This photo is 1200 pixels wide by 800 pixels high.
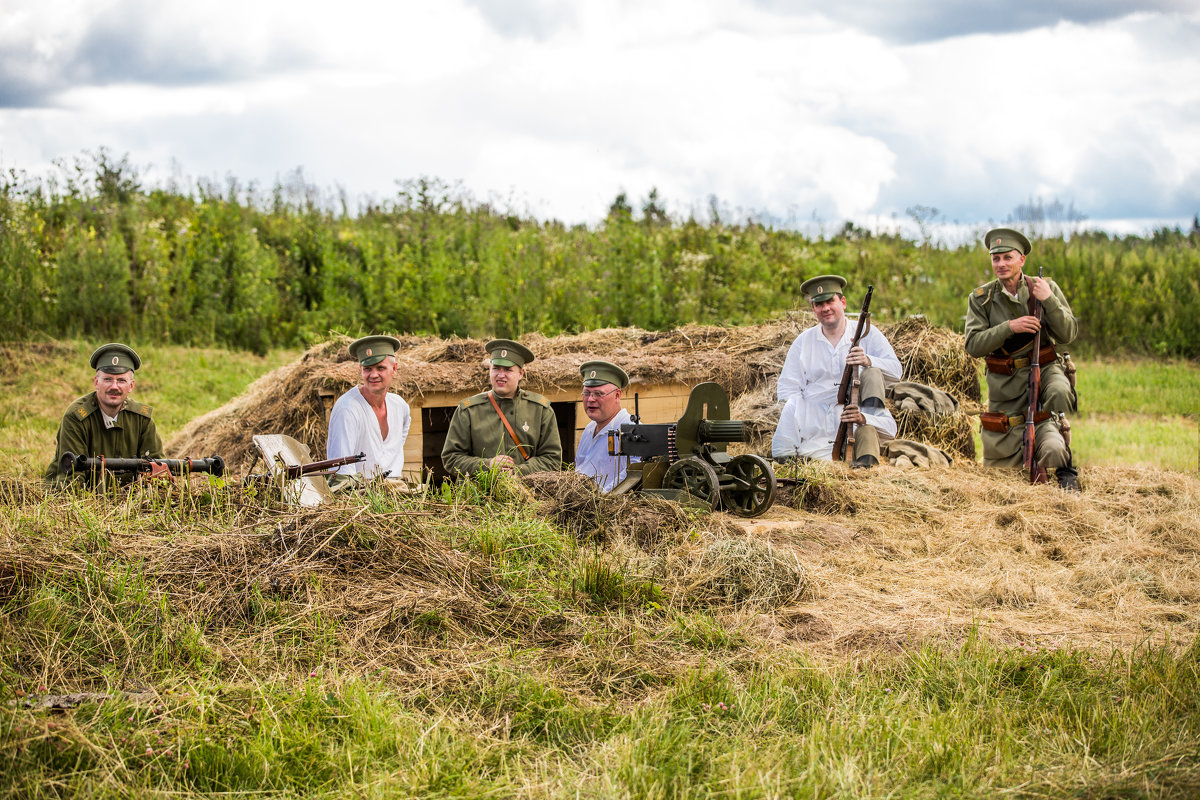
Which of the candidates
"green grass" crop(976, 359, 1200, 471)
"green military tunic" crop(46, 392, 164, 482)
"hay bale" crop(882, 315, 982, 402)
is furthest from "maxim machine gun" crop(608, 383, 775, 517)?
"hay bale" crop(882, 315, 982, 402)

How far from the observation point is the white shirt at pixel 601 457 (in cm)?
705

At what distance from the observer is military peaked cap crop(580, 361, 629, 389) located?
717 centimetres

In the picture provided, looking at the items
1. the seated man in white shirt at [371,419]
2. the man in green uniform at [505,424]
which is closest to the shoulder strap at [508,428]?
the man in green uniform at [505,424]

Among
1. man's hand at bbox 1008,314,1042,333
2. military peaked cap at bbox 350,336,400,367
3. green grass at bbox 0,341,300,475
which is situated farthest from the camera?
green grass at bbox 0,341,300,475

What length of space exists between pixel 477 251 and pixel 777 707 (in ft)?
42.0

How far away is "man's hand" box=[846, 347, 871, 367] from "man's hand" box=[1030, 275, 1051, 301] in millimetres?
1335

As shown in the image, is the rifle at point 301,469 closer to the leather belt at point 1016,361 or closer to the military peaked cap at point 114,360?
the military peaked cap at point 114,360

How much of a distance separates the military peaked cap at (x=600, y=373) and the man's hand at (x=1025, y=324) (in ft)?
10.0

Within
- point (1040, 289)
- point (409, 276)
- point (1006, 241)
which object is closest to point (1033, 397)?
point (1040, 289)

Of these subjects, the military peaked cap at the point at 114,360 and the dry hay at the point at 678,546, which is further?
Answer: the military peaked cap at the point at 114,360

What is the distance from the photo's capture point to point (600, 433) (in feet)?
23.7

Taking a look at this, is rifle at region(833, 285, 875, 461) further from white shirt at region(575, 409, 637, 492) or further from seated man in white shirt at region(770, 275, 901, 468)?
white shirt at region(575, 409, 637, 492)

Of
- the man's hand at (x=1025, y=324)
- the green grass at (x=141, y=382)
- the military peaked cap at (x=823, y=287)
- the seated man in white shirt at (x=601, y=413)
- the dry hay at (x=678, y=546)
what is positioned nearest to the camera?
the dry hay at (x=678, y=546)

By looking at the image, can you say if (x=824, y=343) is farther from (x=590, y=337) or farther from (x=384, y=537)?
(x=384, y=537)
